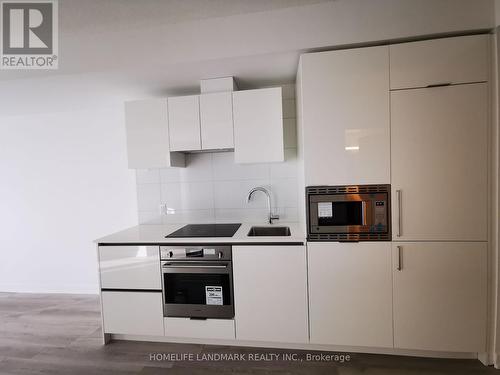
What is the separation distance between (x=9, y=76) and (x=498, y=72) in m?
3.60

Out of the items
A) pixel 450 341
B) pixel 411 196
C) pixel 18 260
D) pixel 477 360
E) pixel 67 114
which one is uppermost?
pixel 67 114

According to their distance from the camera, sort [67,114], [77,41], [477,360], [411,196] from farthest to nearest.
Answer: [67,114] < [77,41] < [477,360] < [411,196]

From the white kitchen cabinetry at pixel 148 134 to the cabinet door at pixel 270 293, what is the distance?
111cm

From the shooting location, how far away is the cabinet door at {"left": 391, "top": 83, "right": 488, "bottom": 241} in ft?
5.05

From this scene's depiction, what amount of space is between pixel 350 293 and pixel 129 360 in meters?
1.76

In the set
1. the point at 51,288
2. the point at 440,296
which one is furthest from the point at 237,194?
the point at 51,288

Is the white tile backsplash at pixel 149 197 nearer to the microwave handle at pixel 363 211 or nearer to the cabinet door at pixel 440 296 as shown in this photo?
the microwave handle at pixel 363 211

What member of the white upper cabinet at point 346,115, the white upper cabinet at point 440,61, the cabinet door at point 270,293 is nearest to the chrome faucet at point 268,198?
the cabinet door at point 270,293

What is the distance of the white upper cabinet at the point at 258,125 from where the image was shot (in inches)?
78.0

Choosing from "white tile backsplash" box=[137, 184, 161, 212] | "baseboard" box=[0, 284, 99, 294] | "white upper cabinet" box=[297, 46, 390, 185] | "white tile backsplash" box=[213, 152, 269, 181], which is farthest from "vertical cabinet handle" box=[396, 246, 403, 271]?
"baseboard" box=[0, 284, 99, 294]

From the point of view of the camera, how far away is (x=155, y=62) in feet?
5.90

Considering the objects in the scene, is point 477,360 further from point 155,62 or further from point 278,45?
point 155,62

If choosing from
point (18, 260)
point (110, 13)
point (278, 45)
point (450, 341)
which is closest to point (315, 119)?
point (278, 45)

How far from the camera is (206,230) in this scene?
2.17 meters
